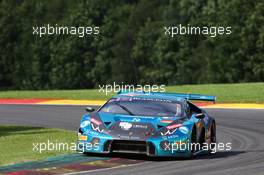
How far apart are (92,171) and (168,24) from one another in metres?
76.8

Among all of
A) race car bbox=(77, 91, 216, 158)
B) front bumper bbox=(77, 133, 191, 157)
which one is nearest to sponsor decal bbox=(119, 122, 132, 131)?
race car bbox=(77, 91, 216, 158)

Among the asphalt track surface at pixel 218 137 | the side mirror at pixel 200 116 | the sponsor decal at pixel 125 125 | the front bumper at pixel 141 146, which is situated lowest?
the asphalt track surface at pixel 218 137

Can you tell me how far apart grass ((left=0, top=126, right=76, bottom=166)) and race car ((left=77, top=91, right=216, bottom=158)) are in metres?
0.95

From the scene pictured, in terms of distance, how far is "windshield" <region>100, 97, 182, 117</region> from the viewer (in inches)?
595

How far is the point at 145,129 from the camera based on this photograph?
14.2m

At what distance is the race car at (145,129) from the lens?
46.2 ft

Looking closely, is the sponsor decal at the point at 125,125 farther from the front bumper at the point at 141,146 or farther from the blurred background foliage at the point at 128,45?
the blurred background foliage at the point at 128,45

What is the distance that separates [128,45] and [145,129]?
8303 centimetres

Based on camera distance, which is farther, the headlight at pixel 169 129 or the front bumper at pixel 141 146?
the headlight at pixel 169 129

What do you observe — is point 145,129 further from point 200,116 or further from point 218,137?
point 218,137

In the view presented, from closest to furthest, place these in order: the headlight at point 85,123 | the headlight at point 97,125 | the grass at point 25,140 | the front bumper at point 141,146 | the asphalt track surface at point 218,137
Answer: the asphalt track surface at point 218,137 → the front bumper at point 141,146 → the grass at point 25,140 → the headlight at point 97,125 → the headlight at point 85,123

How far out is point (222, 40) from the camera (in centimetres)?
8038

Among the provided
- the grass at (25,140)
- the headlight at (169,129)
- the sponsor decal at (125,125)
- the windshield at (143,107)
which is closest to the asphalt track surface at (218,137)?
the headlight at (169,129)

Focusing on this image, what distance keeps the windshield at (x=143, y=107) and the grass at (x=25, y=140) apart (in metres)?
1.23
